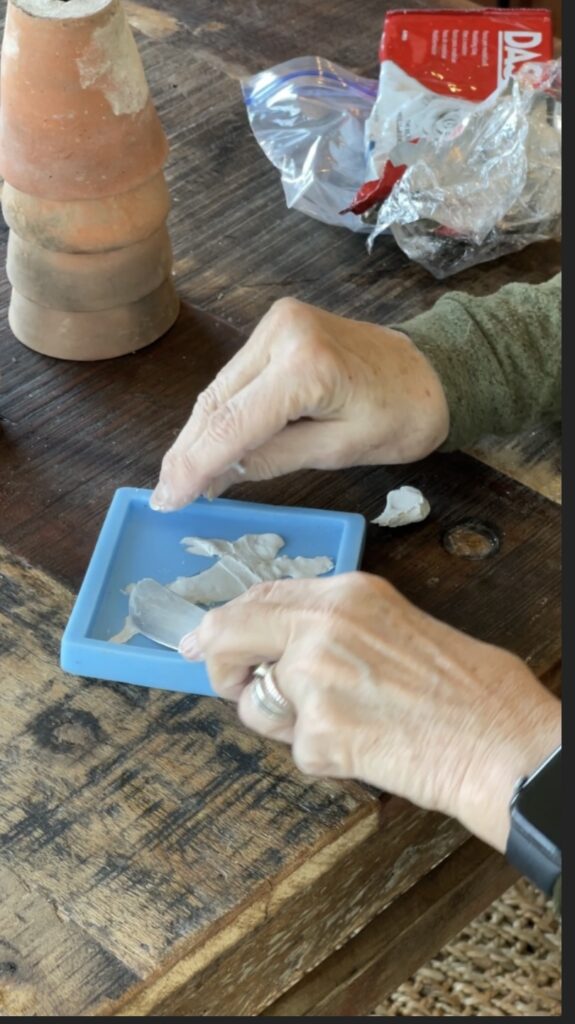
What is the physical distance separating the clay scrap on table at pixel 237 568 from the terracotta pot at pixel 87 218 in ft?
0.78

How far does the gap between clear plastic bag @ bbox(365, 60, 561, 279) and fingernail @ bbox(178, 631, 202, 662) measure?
1.60 ft

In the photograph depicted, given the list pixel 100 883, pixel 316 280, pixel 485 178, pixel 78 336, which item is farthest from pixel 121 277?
pixel 100 883

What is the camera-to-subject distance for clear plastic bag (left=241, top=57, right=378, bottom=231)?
3.96ft

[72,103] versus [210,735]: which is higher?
[72,103]

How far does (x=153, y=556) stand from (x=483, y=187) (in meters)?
0.49

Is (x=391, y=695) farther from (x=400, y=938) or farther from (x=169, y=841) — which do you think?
(x=400, y=938)

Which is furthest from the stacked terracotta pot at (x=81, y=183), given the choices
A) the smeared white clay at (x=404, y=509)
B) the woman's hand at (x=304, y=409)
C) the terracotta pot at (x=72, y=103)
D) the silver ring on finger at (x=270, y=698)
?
the silver ring on finger at (x=270, y=698)

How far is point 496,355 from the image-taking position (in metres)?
1.04

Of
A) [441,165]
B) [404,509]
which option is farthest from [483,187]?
[404,509]

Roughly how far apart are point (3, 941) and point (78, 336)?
0.50 meters

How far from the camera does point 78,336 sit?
3.42 feet

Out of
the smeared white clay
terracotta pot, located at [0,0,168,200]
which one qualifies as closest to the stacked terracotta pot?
terracotta pot, located at [0,0,168,200]

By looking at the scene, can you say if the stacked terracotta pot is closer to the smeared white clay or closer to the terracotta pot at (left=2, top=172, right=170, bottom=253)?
the terracotta pot at (left=2, top=172, right=170, bottom=253)

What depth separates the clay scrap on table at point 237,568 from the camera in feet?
2.85
